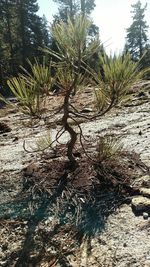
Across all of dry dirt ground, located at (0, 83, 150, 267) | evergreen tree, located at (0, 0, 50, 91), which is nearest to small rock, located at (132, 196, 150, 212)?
dry dirt ground, located at (0, 83, 150, 267)

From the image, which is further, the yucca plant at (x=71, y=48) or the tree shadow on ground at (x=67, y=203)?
the yucca plant at (x=71, y=48)

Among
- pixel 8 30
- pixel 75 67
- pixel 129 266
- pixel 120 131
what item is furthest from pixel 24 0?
pixel 129 266

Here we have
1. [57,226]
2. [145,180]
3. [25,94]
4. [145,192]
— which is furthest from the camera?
[145,180]

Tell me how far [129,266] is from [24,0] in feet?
90.4

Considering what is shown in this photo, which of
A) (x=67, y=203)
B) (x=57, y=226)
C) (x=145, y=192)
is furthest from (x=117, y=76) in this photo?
(x=57, y=226)

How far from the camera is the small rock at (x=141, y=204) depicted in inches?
119

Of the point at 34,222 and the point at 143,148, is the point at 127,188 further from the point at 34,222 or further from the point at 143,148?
the point at 143,148

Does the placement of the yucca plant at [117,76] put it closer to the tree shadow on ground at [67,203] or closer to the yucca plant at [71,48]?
the yucca plant at [71,48]

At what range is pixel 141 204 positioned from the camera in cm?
306

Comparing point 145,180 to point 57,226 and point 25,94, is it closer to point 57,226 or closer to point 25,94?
Answer: point 57,226

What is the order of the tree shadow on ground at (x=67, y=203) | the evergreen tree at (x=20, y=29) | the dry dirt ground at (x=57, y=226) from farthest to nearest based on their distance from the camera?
the evergreen tree at (x=20, y=29) → the tree shadow on ground at (x=67, y=203) → the dry dirt ground at (x=57, y=226)

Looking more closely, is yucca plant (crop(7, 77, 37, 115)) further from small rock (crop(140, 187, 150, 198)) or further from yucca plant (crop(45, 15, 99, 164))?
small rock (crop(140, 187, 150, 198))

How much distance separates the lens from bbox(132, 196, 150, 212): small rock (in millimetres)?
3031

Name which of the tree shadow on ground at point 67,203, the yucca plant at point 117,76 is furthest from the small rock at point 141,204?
the yucca plant at point 117,76
